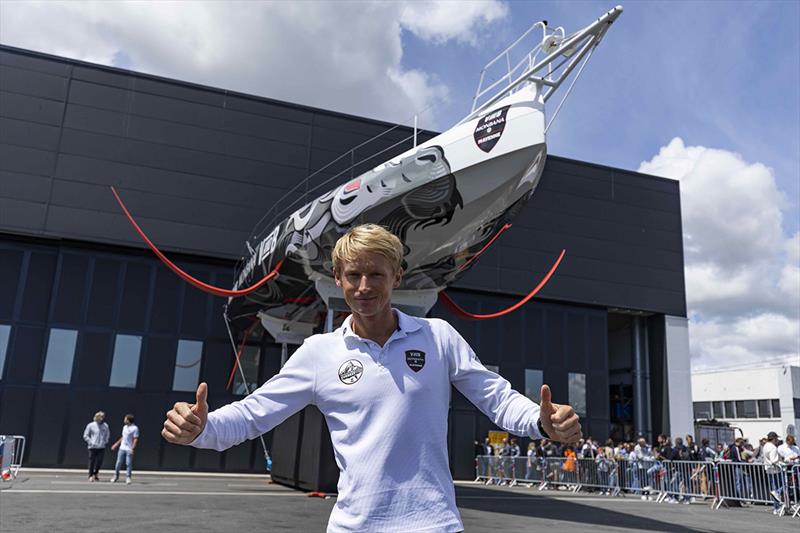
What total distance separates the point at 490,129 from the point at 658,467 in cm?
1170

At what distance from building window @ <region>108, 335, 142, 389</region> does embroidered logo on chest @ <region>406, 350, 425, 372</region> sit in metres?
20.2

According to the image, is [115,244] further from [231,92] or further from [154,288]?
[231,92]

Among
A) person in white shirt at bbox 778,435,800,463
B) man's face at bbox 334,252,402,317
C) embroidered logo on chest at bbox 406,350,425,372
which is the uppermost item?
man's face at bbox 334,252,402,317

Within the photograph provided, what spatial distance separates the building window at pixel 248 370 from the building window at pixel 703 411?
144 ft

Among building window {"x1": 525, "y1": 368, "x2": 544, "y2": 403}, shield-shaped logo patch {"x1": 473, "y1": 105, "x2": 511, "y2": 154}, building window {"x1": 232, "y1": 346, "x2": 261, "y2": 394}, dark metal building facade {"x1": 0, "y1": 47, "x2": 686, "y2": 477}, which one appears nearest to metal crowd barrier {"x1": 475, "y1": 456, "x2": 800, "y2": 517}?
dark metal building facade {"x1": 0, "y1": 47, "x2": 686, "y2": 477}

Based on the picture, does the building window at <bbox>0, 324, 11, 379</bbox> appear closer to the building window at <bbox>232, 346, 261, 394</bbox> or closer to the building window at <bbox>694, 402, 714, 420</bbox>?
the building window at <bbox>232, 346, 261, 394</bbox>

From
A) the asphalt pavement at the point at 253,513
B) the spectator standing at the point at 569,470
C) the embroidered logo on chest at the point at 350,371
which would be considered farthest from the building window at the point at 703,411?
the embroidered logo on chest at the point at 350,371

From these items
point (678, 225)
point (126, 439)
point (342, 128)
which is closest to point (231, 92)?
point (342, 128)

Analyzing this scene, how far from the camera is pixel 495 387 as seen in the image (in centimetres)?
237

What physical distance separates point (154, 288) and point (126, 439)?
7.67 meters

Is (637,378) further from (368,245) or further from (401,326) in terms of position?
(368,245)

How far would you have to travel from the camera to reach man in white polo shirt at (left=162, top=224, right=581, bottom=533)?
82.2 inches

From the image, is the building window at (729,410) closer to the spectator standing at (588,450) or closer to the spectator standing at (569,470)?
the spectator standing at (588,450)

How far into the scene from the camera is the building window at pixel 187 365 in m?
20.8
